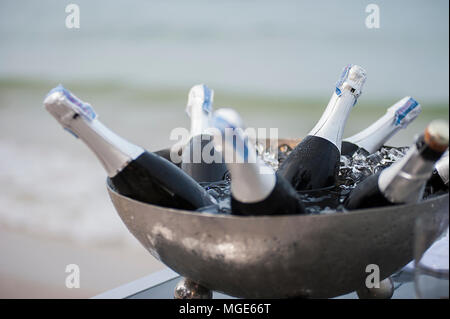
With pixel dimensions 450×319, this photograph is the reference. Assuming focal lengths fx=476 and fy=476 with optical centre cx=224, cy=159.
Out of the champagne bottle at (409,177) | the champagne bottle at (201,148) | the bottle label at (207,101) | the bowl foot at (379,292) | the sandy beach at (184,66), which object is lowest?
the bowl foot at (379,292)

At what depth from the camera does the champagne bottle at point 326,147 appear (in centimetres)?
57

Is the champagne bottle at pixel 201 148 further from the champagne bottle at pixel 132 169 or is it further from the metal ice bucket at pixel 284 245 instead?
the metal ice bucket at pixel 284 245

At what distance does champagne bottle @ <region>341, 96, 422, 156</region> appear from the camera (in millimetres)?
694

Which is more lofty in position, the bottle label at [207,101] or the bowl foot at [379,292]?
the bottle label at [207,101]

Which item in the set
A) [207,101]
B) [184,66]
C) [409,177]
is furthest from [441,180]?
[184,66]

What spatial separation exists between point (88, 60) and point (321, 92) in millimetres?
1179

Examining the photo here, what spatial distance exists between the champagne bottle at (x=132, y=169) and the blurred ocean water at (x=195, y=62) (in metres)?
1.77

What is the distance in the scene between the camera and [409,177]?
389 millimetres

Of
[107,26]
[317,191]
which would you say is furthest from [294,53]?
[317,191]

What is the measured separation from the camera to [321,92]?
236cm

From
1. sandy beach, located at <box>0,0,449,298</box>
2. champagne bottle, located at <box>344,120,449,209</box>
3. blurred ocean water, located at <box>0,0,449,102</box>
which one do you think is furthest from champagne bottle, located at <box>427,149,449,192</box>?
blurred ocean water, located at <box>0,0,449,102</box>

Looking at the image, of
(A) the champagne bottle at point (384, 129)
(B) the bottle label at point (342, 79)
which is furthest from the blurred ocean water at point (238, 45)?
(B) the bottle label at point (342, 79)
